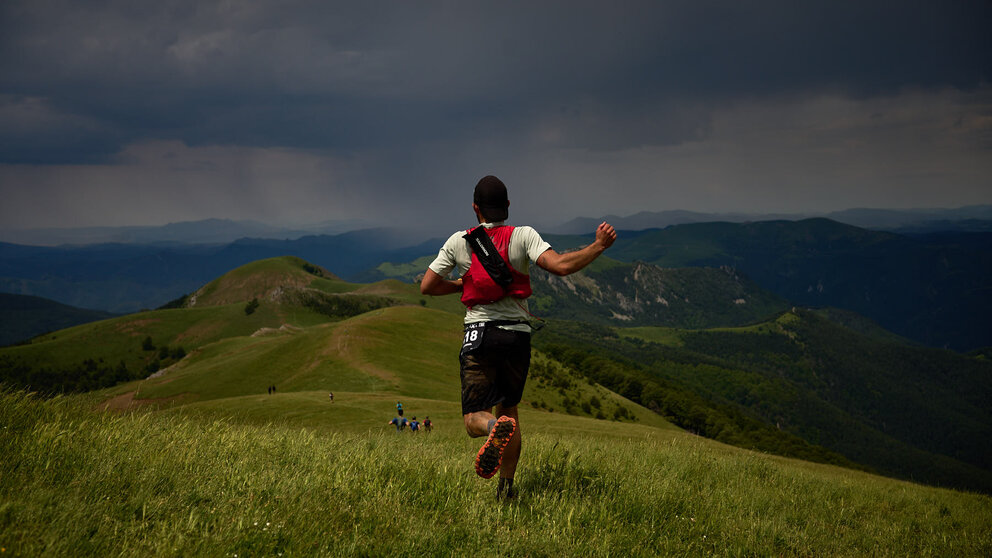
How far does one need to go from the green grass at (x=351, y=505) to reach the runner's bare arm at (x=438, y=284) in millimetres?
2268

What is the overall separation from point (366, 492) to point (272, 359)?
82164mm

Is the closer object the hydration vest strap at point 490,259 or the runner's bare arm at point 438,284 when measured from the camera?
the hydration vest strap at point 490,259

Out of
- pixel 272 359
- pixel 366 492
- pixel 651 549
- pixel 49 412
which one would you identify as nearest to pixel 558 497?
pixel 651 549

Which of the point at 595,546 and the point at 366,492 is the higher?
the point at 366,492

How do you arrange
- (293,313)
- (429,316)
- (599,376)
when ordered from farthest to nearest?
(293,313) → (599,376) → (429,316)

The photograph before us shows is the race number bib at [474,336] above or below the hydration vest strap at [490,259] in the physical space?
below

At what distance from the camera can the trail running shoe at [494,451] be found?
4750 millimetres

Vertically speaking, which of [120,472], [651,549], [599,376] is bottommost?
[599,376]

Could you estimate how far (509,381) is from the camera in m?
5.73

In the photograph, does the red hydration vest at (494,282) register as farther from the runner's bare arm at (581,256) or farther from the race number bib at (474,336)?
the runner's bare arm at (581,256)

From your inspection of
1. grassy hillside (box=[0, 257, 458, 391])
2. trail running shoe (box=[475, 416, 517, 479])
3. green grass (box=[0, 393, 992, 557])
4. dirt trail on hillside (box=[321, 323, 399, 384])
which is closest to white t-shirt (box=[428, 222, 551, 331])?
trail running shoe (box=[475, 416, 517, 479])

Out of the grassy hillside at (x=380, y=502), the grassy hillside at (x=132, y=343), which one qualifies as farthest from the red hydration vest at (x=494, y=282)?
the grassy hillside at (x=132, y=343)

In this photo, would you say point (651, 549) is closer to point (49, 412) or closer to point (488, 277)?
point (488, 277)

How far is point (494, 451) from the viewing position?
188 inches
